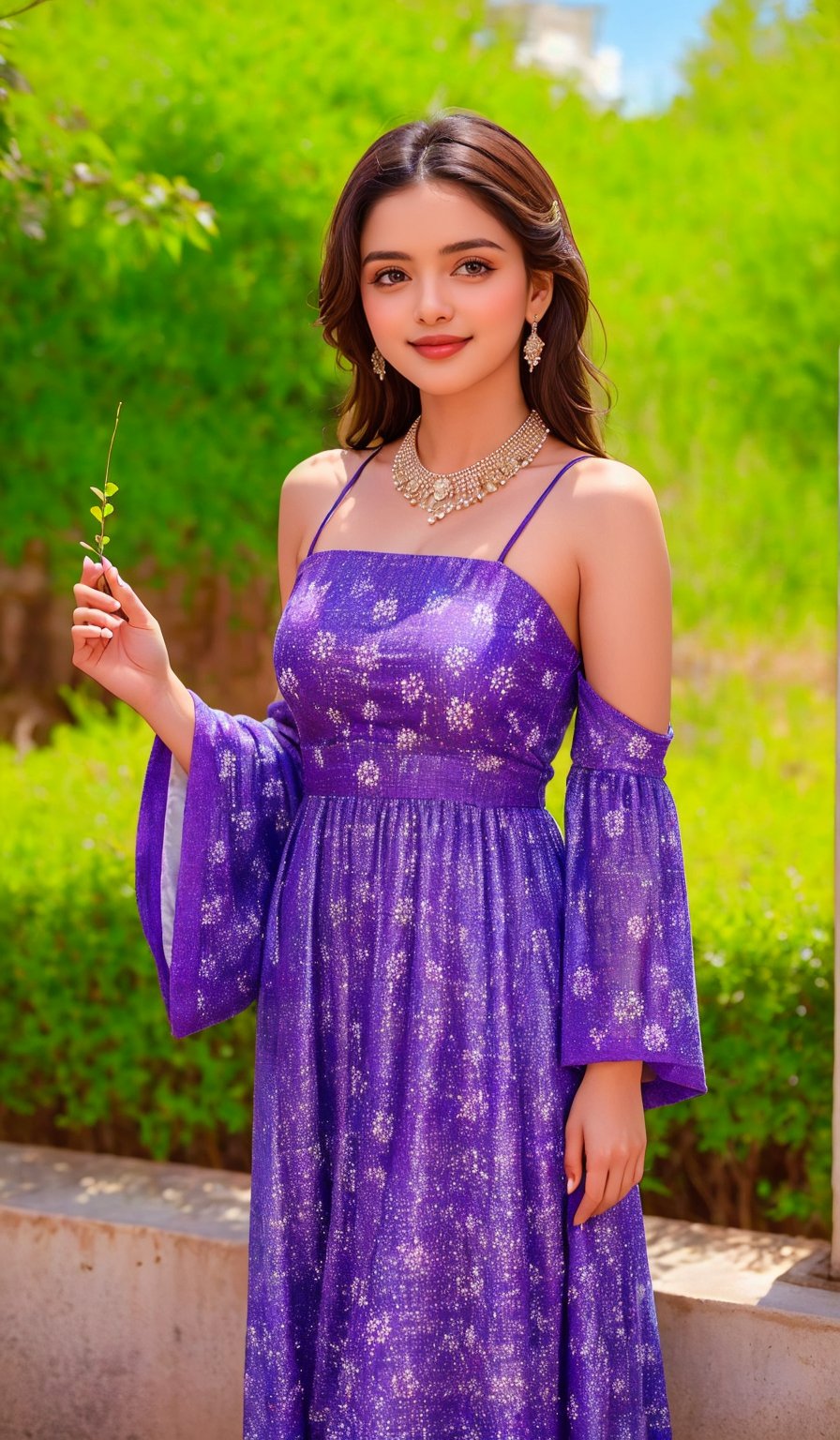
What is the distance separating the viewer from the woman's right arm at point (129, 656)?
190 cm

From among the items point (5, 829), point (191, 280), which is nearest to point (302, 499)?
point (5, 829)

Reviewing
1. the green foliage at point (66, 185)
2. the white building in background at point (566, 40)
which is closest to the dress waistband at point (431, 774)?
the green foliage at point (66, 185)

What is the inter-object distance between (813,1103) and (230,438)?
328 cm

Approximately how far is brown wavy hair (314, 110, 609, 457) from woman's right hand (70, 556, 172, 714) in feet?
1.53

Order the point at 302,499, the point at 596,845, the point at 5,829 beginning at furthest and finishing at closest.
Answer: the point at 5,829 → the point at 302,499 → the point at 596,845

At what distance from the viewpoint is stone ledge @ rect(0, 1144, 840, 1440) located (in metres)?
2.34

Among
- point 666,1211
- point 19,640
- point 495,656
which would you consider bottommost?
point 666,1211

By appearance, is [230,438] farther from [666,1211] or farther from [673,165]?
[673,165]

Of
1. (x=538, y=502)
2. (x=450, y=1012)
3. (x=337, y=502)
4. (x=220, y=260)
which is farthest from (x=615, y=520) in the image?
(x=220, y=260)

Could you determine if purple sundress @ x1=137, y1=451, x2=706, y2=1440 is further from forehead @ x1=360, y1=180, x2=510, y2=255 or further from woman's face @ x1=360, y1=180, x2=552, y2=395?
forehead @ x1=360, y1=180, x2=510, y2=255

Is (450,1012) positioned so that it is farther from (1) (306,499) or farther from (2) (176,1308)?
(2) (176,1308)

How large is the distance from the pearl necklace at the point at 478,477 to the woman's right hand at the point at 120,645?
1.22 feet

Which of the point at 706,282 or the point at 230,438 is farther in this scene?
the point at 706,282

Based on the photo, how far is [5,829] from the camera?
3635 millimetres
